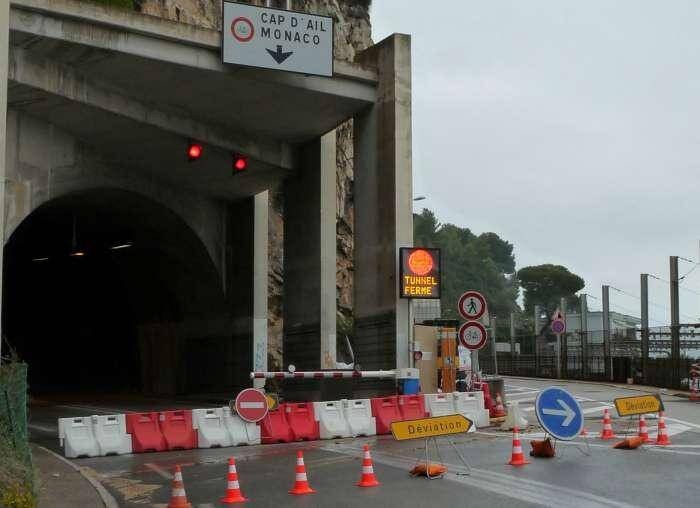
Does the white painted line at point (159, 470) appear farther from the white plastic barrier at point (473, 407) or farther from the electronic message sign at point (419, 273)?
the electronic message sign at point (419, 273)

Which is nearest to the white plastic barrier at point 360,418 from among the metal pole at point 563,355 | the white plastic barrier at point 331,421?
the white plastic barrier at point 331,421

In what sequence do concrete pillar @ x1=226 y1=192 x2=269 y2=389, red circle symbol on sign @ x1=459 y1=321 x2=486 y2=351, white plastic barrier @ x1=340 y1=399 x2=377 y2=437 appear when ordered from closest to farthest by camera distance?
white plastic barrier @ x1=340 y1=399 x2=377 y2=437 → red circle symbol on sign @ x1=459 y1=321 x2=486 y2=351 → concrete pillar @ x1=226 y1=192 x2=269 y2=389

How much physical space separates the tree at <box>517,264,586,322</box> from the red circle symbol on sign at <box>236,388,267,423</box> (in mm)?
114285

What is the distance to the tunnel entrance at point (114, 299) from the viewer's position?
32781 mm

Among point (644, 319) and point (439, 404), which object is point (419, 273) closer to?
point (439, 404)

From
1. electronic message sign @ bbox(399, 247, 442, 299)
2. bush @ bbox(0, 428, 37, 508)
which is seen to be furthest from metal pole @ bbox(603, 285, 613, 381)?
bush @ bbox(0, 428, 37, 508)

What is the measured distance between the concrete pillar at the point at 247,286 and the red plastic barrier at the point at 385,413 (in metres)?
13.4

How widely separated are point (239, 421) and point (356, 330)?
1035cm

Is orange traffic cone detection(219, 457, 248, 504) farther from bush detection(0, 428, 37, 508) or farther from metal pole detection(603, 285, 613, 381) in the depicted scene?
metal pole detection(603, 285, 613, 381)

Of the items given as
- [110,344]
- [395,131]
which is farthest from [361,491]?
[110,344]

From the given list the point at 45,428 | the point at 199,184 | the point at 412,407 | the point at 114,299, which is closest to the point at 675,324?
the point at 199,184

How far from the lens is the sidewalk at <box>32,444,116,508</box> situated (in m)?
10.8

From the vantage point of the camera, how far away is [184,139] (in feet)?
87.5

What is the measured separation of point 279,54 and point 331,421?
10.1 metres
